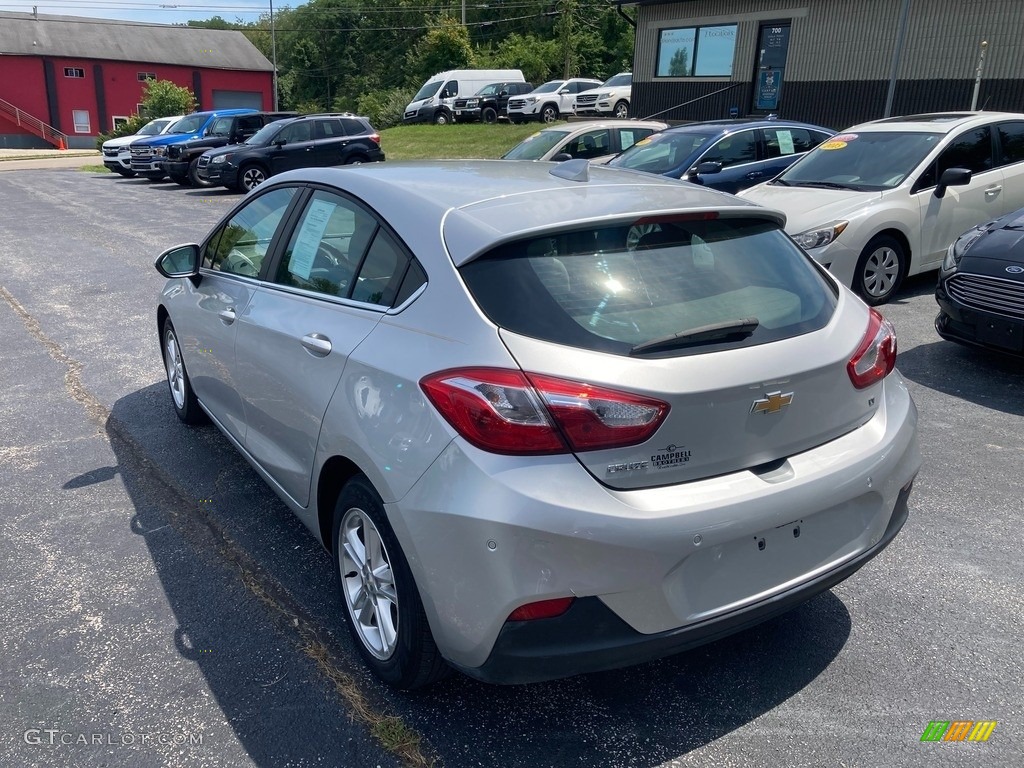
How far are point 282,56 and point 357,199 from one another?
90.8 metres

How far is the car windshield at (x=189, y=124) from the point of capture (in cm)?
2464

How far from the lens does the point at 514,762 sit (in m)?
2.51

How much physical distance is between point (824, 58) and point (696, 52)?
13.8ft

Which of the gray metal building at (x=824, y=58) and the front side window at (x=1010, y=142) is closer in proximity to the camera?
the front side window at (x=1010, y=142)

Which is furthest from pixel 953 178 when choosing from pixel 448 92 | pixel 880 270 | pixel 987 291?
pixel 448 92

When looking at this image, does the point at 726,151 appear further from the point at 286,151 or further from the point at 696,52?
the point at 696,52

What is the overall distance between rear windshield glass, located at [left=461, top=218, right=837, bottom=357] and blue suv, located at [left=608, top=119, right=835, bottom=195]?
794 cm

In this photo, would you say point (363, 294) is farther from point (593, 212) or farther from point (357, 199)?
point (593, 212)

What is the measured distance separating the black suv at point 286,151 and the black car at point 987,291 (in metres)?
15.1

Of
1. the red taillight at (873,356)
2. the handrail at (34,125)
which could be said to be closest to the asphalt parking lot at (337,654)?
the red taillight at (873,356)

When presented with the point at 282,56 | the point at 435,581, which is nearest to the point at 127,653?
the point at 435,581

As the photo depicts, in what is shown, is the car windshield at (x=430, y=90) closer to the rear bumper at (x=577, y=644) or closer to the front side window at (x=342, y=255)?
the front side window at (x=342, y=255)

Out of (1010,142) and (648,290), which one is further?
(1010,142)

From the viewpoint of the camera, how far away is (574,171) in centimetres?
329
